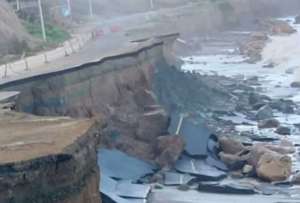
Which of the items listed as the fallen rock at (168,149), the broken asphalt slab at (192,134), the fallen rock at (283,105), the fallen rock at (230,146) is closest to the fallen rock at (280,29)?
the fallen rock at (283,105)

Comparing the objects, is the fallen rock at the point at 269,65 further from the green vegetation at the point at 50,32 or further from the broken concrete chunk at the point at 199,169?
the broken concrete chunk at the point at 199,169

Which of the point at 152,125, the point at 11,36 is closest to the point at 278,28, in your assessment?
the point at 11,36

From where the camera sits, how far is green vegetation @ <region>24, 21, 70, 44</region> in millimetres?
60156

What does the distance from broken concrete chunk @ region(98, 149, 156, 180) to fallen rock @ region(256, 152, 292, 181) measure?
343cm

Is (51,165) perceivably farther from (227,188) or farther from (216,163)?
(216,163)

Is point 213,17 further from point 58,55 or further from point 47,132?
point 47,132

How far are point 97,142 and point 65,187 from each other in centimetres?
157

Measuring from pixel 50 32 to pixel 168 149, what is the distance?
36173 millimetres

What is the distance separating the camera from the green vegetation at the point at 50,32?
60.2 m

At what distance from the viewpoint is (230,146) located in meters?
30.2

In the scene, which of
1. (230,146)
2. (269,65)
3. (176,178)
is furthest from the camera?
(269,65)

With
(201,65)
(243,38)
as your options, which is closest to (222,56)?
(201,65)

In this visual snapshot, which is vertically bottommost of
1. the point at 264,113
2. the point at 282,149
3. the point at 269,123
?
the point at 264,113

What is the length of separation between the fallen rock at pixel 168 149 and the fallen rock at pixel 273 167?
282 centimetres
